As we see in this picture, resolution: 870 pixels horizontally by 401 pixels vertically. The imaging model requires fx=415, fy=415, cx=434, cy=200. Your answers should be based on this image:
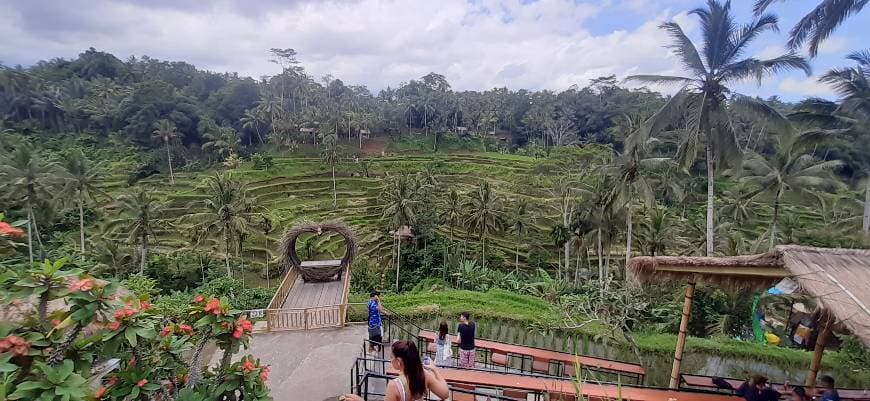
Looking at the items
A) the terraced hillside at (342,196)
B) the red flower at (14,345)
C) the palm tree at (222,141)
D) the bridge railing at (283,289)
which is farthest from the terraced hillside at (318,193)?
the red flower at (14,345)

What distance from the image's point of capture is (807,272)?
4.02 m

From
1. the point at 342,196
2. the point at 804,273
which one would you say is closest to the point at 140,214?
the point at 342,196

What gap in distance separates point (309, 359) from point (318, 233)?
6120mm

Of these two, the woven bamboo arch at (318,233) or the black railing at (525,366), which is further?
the woven bamboo arch at (318,233)

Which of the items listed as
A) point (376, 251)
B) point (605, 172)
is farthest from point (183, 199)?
Result: point (605, 172)

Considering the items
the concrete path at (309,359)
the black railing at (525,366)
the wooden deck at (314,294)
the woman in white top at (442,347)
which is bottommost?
the wooden deck at (314,294)

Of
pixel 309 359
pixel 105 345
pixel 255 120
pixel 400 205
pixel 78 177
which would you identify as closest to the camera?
pixel 105 345

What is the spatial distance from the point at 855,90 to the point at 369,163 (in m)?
37.8

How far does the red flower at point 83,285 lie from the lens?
248cm

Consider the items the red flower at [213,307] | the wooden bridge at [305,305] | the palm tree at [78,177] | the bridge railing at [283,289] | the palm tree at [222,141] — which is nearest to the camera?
the red flower at [213,307]

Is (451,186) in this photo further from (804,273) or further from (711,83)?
(804,273)

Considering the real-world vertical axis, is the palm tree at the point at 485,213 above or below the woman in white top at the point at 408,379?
below

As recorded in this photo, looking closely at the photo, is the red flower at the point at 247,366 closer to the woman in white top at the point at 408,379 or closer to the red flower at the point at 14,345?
the woman in white top at the point at 408,379

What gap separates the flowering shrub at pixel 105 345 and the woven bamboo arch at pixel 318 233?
990 centimetres
